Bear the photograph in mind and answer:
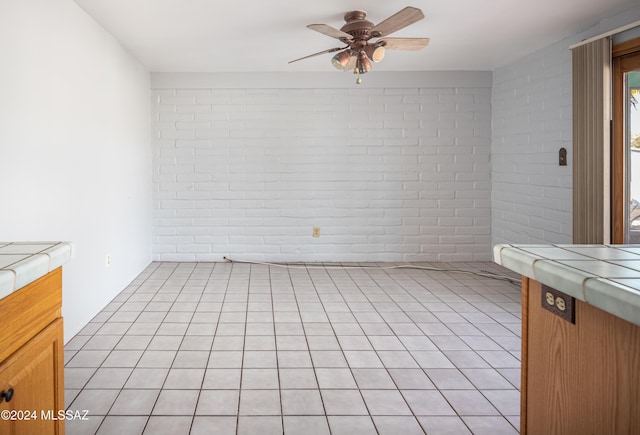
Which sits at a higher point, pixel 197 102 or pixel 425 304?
pixel 197 102

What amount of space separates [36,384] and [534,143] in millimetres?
4800

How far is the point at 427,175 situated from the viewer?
19.2 feet

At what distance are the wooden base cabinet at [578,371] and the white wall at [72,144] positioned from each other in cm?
241

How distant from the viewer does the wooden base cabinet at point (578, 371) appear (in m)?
1.00

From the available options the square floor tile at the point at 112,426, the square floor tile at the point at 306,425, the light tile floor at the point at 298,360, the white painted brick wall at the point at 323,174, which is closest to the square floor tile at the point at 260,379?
the light tile floor at the point at 298,360

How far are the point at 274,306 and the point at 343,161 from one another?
8.03 ft

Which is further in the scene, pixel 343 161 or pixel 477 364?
pixel 343 161

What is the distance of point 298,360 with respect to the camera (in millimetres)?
2816

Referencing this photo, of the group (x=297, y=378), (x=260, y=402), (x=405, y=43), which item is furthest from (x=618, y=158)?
(x=260, y=402)

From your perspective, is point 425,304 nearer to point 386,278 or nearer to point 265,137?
point 386,278

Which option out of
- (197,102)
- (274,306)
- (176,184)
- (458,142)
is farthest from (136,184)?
(458,142)

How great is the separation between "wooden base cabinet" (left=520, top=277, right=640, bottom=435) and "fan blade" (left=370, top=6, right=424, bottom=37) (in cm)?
214

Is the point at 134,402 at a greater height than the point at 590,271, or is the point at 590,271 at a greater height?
the point at 590,271

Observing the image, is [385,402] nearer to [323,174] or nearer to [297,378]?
[297,378]
